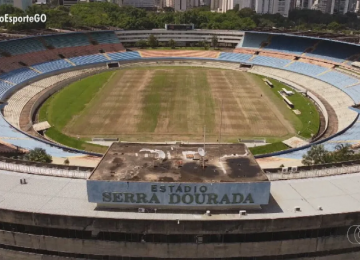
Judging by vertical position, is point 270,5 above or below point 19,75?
above

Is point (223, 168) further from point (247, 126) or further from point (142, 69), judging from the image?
point (142, 69)

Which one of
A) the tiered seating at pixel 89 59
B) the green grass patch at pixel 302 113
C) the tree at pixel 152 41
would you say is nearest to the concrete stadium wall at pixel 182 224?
the green grass patch at pixel 302 113

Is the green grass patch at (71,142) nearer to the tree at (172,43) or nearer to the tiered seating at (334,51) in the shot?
the tiered seating at (334,51)

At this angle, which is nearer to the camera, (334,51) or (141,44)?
(334,51)

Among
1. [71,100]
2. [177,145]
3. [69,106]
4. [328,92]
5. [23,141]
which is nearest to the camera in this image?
[177,145]

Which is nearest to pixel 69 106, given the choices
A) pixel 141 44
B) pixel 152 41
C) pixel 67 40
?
pixel 67 40

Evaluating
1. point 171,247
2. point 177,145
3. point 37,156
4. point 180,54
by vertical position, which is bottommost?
point 37,156

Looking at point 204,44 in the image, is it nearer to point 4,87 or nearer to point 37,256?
point 4,87
